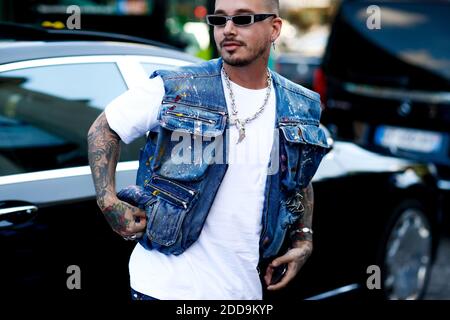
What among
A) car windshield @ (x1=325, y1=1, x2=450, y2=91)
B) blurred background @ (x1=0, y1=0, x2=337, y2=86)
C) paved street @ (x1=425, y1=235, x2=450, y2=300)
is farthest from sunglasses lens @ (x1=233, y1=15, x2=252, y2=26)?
car windshield @ (x1=325, y1=1, x2=450, y2=91)

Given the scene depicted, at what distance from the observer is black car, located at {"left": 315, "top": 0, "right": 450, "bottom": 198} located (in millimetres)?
6273

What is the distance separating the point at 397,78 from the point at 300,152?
4269mm

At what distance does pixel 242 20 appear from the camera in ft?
7.53

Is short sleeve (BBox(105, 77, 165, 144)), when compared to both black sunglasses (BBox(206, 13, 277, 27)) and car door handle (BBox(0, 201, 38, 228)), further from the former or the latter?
car door handle (BBox(0, 201, 38, 228))

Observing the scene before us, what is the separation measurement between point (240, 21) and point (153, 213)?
630 mm

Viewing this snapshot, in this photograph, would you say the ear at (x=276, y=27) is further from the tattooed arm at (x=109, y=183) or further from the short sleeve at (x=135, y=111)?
the tattooed arm at (x=109, y=183)

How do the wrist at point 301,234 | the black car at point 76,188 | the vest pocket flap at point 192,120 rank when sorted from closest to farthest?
the vest pocket flap at point 192,120
the wrist at point 301,234
the black car at point 76,188

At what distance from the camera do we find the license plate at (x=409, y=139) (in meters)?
6.30

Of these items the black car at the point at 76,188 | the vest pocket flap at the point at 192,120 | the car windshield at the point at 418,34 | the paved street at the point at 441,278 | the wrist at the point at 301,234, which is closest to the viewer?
the vest pocket flap at the point at 192,120

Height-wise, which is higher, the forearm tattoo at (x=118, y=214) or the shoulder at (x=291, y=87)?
the shoulder at (x=291, y=87)

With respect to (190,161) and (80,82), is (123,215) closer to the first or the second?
(190,161)

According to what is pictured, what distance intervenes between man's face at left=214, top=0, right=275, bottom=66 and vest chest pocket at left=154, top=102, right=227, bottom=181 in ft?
0.58

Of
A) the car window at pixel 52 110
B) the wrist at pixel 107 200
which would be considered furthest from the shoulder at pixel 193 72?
the car window at pixel 52 110
